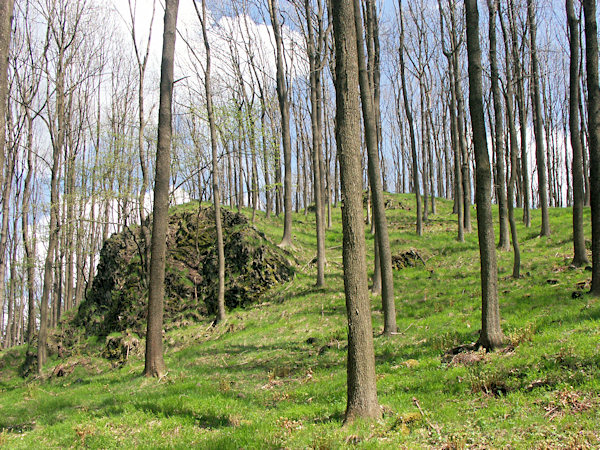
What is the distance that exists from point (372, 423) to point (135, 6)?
73.5ft

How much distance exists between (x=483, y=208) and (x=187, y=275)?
15.4 metres

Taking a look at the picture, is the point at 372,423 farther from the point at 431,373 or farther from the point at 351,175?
the point at 351,175

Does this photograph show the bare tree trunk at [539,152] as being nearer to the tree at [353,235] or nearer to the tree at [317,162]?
the tree at [317,162]

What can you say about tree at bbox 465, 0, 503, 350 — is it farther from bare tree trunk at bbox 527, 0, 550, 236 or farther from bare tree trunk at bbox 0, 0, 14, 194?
bare tree trunk at bbox 527, 0, 550, 236

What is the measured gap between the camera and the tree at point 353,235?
529cm

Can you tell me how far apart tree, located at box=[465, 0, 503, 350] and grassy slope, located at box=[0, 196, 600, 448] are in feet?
2.07

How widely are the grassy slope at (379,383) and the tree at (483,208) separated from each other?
631 millimetres

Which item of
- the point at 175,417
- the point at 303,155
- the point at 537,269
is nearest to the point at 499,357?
the point at 175,417

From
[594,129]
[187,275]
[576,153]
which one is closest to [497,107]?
[576,153]

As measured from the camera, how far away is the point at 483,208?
25.9 feet

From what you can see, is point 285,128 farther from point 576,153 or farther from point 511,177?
point 576,153

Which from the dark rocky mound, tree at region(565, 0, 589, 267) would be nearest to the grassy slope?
tree at region(565, 0, 589, 267)

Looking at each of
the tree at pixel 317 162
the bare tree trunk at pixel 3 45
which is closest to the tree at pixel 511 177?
the tree at pixel 317 162

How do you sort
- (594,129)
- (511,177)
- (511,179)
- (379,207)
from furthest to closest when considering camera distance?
(511,177), (511,179), (379,207), (594,129)
